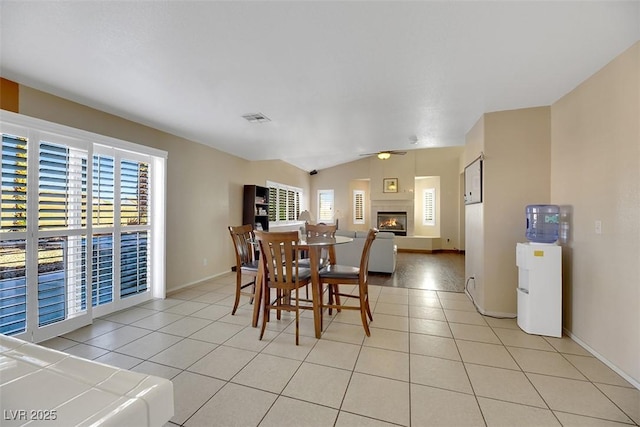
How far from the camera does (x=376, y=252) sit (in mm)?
4988

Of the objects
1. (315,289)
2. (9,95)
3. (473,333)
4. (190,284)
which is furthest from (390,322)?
(9,95)

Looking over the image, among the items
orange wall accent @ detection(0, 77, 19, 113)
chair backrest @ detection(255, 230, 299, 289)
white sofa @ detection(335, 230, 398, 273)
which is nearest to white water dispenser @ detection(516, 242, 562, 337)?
chair backrest @ detection(255, 230, 299, 289)

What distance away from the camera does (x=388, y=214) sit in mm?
8664

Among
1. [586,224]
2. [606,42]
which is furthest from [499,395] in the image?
[606,42]

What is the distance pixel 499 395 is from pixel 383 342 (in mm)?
918

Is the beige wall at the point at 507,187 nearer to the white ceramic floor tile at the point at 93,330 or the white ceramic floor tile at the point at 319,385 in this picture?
the white ceramic floor tile at the point at 319,385

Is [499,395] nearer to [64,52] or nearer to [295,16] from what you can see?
[295,16]

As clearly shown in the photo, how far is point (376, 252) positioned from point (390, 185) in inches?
164

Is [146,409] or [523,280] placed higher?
[146,409]

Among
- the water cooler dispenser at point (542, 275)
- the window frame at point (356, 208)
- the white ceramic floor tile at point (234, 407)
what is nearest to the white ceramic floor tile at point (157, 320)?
the white ceramic floor tile at point (234, 407)

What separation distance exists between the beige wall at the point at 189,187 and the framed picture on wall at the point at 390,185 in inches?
184

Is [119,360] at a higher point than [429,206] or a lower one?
lower

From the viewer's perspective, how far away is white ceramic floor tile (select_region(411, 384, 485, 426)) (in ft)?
4.98

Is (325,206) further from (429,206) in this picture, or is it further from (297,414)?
(297,414)
